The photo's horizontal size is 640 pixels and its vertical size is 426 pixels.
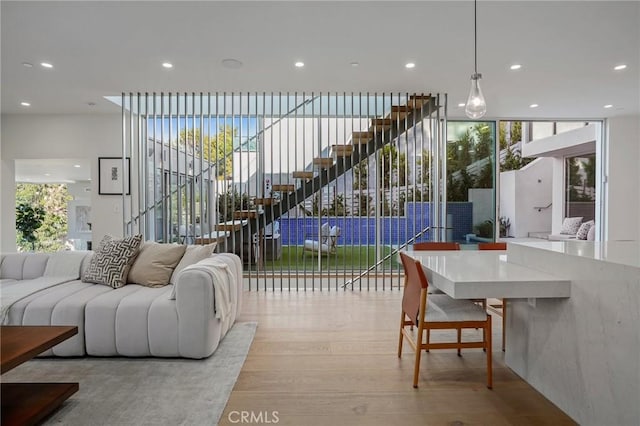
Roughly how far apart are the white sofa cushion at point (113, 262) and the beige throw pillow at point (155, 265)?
71 mm

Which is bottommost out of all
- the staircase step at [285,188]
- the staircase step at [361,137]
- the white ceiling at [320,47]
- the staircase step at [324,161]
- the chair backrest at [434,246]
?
the chair backrest at [434,246]

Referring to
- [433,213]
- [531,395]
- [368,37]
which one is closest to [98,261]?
[368,37]

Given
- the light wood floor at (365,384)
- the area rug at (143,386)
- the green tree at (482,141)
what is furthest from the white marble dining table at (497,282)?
the green tree at (482,141)

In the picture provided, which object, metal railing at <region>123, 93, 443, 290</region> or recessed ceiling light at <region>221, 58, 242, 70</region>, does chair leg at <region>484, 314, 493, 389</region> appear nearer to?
metal railing at <region>123, 93, 443, 290</region>

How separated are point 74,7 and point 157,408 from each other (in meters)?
2.99

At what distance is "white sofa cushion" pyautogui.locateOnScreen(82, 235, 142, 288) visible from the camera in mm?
2995

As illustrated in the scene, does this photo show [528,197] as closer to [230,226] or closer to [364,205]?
[364,205]

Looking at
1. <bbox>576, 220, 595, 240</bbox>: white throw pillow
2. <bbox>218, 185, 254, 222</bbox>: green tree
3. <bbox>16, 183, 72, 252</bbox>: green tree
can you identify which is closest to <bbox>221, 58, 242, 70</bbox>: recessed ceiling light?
<bbox>218, 185, 254, 222</bbox>: green tree

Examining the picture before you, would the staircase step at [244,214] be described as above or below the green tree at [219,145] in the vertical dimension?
below

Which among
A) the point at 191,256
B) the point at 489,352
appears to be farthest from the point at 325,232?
the point at 489,352

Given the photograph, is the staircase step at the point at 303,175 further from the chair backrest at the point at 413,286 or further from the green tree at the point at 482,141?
the green tree at the point at 482,141

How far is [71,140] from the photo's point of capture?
5.50 m

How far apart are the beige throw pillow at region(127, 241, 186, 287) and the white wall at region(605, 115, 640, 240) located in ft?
22.4

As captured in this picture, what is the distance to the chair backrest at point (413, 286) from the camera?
6.93ft
